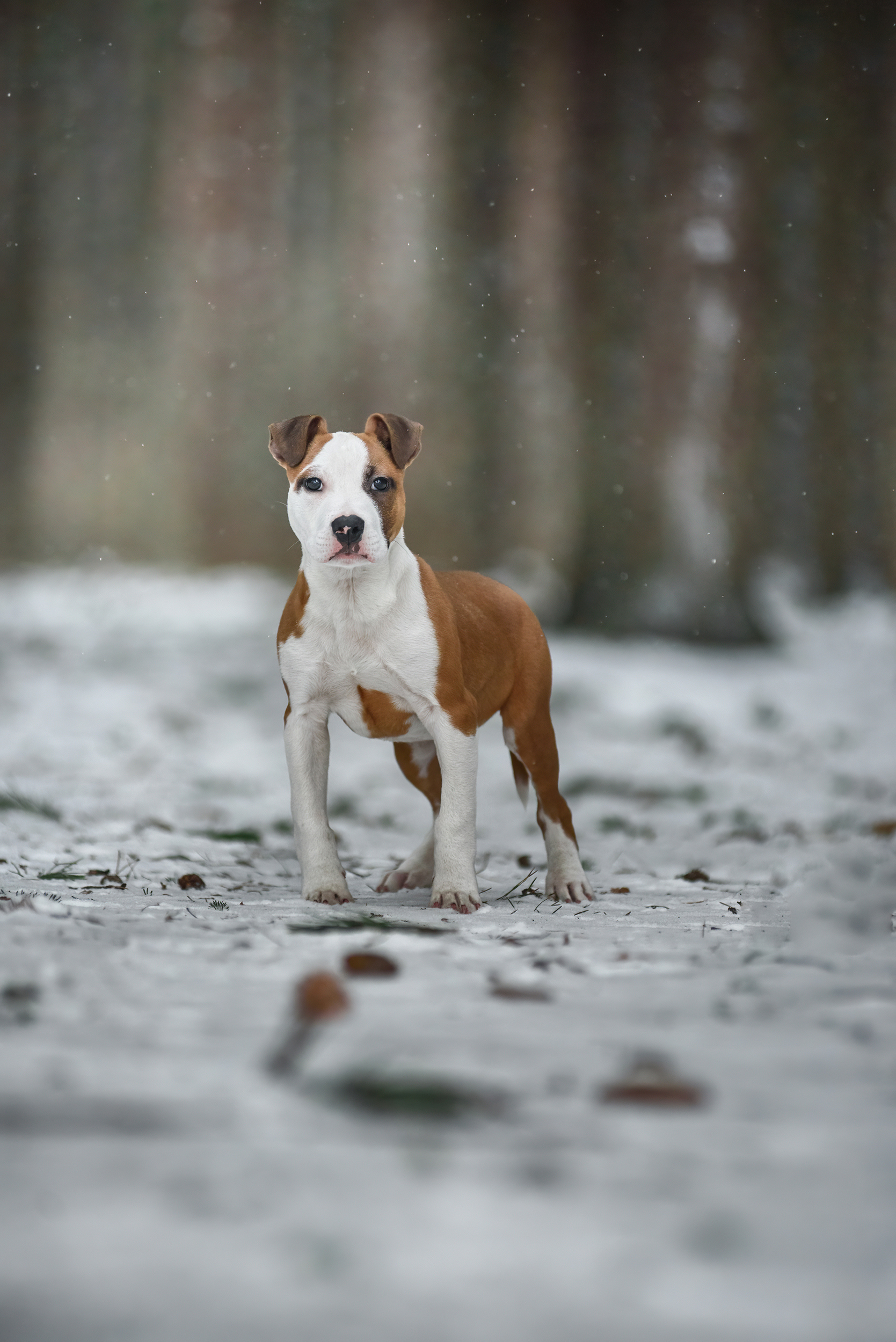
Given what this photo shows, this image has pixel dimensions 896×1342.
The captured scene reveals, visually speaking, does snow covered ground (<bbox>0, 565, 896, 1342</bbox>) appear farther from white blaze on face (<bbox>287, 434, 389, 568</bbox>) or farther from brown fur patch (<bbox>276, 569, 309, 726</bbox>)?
white blaze on face (<bbox>287, 434, 389, 568</bbox>)

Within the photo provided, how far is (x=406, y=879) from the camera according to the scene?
378 centimetres

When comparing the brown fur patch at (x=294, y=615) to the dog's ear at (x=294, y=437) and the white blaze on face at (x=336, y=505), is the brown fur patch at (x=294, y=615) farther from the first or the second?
the dog's ear at (x=294, y=437)

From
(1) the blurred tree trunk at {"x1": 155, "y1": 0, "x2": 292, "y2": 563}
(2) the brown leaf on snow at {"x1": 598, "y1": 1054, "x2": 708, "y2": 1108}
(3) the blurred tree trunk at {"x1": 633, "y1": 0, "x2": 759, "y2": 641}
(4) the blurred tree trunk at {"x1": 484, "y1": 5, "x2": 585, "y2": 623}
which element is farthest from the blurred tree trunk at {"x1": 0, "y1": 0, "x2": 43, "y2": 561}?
(2) the brown leaf on snow at {"x1": 598, "y1": 1054, "x2": 708, "y2": 1108}

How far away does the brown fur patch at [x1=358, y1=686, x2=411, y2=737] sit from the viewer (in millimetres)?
3244

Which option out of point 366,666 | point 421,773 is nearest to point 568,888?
point 421,773

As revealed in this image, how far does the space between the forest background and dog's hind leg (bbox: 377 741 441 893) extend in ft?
18.8

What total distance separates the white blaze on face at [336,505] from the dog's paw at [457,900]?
890 mm

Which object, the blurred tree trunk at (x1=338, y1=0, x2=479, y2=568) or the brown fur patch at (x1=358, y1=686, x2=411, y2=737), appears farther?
the blurred tree trunk at (x1=338, y1=0, x2=479, y2=568)

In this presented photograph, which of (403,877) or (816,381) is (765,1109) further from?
(816,381)

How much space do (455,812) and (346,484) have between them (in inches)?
35.9

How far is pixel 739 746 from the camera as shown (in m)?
6.79

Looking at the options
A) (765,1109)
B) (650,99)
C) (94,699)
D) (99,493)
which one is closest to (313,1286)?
(765,1109)

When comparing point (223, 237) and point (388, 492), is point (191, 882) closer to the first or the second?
point (388, 492)

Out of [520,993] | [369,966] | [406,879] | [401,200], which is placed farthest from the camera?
[401,200]
